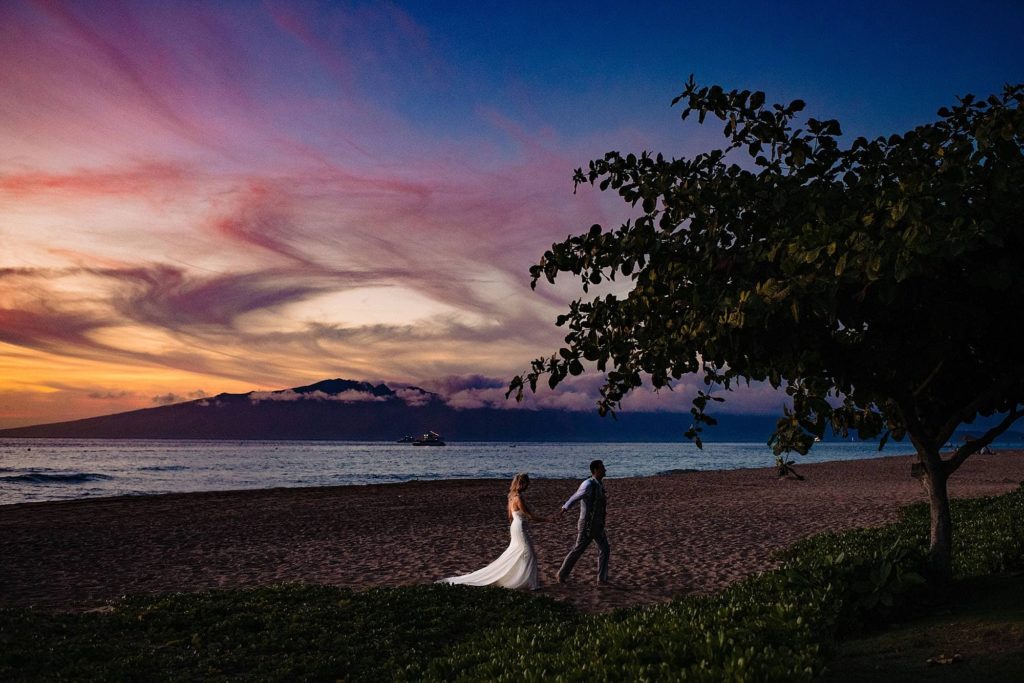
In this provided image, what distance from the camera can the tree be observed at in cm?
659

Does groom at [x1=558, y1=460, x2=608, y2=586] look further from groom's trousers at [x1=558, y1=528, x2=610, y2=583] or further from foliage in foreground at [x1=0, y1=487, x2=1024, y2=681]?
foliage in foreground at [x1=0, y1=487, x2=1024, y2=681]

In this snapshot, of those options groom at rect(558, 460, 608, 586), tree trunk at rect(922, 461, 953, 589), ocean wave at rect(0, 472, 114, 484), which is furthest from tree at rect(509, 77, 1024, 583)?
ocean wave at rect(0, 472, 114, 484)

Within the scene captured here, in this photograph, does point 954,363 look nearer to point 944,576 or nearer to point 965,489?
point 944,576

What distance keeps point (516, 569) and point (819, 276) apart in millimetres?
10712

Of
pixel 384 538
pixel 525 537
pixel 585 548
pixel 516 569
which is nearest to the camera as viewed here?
pixel 516 569

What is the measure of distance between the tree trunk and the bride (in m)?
7.62

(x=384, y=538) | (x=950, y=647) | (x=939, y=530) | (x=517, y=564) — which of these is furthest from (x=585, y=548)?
(x=384, y=538)

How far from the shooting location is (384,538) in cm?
2592

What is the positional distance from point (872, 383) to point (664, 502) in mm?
31804

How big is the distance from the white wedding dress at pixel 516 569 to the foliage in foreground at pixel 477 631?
0.88m

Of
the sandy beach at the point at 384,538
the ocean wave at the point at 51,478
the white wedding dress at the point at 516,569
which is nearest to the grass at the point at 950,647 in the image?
the sandy beach at the point at 384,538

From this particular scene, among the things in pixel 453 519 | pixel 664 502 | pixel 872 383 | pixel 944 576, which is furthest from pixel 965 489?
pixel 872 383

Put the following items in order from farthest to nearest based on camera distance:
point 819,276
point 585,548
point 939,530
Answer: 1. point 585,548
2. point 939,530
3. point 819,276

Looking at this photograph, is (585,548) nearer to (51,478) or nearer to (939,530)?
(939,530)
